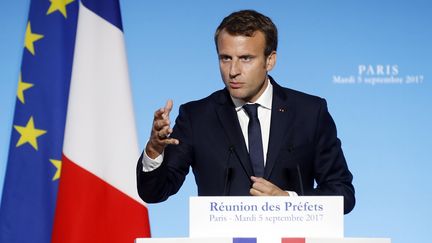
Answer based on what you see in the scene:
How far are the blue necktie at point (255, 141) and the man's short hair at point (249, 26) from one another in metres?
0.18

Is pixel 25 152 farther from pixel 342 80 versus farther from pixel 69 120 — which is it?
pixel 342 80

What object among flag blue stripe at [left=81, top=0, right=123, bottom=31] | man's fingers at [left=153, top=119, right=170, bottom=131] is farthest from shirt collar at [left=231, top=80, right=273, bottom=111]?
flag blue stripe at [left=81, top=0, right=123, bottom=31]

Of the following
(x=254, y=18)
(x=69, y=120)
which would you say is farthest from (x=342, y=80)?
(x=254, y=18)

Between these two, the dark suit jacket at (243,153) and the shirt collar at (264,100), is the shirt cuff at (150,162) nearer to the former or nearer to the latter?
the dark suit jacket at (243,153)

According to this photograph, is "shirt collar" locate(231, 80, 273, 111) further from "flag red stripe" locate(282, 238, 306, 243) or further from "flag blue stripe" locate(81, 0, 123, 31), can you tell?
"flag blue stripe" locate(81, 0, 123, 31)

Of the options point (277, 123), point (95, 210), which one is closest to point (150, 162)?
point (277, 123)

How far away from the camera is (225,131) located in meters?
1.98

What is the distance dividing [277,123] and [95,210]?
5.17ft

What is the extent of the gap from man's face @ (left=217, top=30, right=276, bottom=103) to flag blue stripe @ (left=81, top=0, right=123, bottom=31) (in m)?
1.66

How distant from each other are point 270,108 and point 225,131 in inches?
7.0

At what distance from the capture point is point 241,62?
6.21 feet

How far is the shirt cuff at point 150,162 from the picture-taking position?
1777 millimetres

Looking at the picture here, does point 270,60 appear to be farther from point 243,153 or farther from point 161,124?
point 161,124

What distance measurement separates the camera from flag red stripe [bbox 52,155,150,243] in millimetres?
3205
